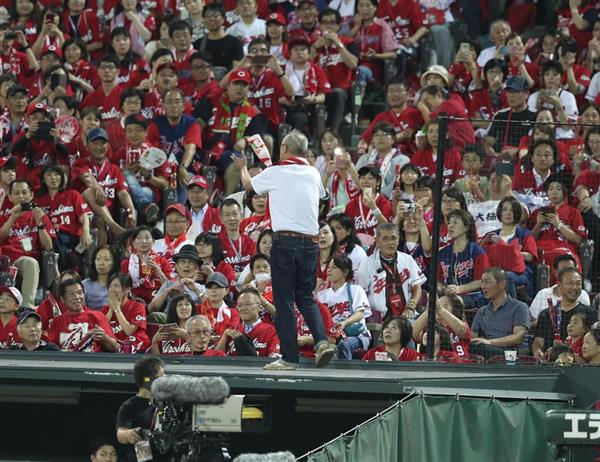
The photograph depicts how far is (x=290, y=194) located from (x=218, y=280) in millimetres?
2758

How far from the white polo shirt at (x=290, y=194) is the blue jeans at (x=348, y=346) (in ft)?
6.91

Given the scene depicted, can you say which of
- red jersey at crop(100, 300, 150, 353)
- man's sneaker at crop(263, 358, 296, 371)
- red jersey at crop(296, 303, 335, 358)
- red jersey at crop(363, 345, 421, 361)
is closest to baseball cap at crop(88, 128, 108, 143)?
Result: red jersey at crop(100, 300, 150, 353)

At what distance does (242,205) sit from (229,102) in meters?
1.81

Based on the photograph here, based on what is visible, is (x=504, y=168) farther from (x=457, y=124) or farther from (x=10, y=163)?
(x=10, y=163)

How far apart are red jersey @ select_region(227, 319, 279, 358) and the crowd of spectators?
0.07 feet

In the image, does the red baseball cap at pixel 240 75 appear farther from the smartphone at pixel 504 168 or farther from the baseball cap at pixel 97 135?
the smartphone at pixel 504 168

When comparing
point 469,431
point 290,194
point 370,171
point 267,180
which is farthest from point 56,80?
point 469,431

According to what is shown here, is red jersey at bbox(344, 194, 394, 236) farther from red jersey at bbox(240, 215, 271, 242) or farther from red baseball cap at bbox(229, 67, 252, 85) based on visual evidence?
red baseball cap at bbox(229, 67, 252, 85)

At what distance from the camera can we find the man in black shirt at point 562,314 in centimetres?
1311

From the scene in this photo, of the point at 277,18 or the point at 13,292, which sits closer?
the point at 13,292

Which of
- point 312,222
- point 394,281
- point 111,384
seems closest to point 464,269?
point 394,281

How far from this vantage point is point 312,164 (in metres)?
16.5

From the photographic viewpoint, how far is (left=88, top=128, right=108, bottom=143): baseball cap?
16922 millimetres

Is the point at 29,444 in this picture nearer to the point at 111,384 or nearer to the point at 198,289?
the point at 111,384
